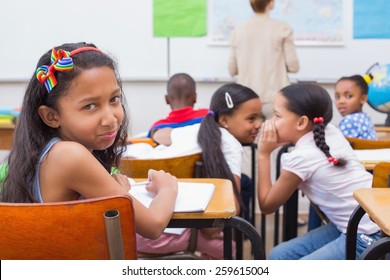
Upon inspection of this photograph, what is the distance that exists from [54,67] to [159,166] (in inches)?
26.3

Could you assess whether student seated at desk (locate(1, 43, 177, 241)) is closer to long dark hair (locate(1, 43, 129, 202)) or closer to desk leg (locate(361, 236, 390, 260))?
long dark hair (locate(1, 43, 129, 202))

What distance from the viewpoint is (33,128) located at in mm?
1245

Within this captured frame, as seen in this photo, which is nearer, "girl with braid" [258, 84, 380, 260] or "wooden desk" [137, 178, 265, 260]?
"wooden desk" [137, 178, 265, 260]

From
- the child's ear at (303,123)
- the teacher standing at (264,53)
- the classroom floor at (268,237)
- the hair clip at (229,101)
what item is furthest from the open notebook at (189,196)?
the teacher standing at (264,53)

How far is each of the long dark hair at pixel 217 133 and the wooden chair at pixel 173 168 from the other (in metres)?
0.04

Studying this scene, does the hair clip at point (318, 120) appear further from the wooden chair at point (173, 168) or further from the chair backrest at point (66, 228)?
the chair backrest at point (66, 228)

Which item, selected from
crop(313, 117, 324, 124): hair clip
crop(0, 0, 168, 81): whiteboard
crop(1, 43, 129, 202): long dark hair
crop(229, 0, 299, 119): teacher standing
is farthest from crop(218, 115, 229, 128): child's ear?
crop(0, 0, 168, 81): whiteboard

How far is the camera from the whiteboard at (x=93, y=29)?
4297 millimetres

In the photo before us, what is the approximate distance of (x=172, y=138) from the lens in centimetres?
221

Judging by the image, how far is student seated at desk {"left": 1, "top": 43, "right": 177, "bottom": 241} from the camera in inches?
44.4

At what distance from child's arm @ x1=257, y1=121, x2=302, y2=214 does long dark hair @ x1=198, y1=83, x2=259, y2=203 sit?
100mm

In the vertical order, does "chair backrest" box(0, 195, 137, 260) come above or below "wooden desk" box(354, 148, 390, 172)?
above

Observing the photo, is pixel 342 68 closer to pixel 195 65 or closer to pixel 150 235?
pixel 195 65
